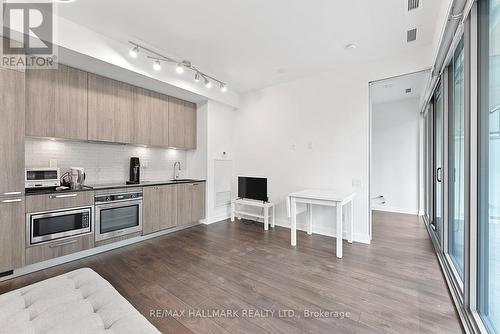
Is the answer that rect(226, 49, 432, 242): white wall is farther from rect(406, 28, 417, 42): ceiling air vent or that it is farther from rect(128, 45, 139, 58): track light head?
rect(128, 45, 139, 58): track light head

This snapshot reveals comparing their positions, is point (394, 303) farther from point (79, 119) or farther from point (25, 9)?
point (25, 9)

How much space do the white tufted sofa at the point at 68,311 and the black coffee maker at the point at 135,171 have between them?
2616 mm

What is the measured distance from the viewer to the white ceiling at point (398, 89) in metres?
4.25

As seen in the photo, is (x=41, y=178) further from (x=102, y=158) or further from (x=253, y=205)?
(x=253, y=205)

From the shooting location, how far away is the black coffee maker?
12.9 feet

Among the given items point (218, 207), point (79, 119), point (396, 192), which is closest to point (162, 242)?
point (218, 207)

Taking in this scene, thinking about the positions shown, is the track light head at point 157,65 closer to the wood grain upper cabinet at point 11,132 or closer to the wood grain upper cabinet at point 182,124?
the wood grain upper cabinet at point 182,124

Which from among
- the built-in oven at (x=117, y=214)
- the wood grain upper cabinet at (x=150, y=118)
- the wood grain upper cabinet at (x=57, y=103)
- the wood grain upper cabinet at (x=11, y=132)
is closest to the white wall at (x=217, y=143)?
the wood grain upper cabinet at (x=150, y=118)

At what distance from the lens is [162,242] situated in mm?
3689

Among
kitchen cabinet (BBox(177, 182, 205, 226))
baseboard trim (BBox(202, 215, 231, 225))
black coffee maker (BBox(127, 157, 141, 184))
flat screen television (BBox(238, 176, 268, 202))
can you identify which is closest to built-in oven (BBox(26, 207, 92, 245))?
black coffee maker (BBox(127, 157, 141, 184))

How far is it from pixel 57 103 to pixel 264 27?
2.91 meters

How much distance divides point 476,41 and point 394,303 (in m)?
2.32

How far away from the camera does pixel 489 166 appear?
1.63 metres

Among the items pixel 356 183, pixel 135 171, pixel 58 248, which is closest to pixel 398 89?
pixel 356 183
